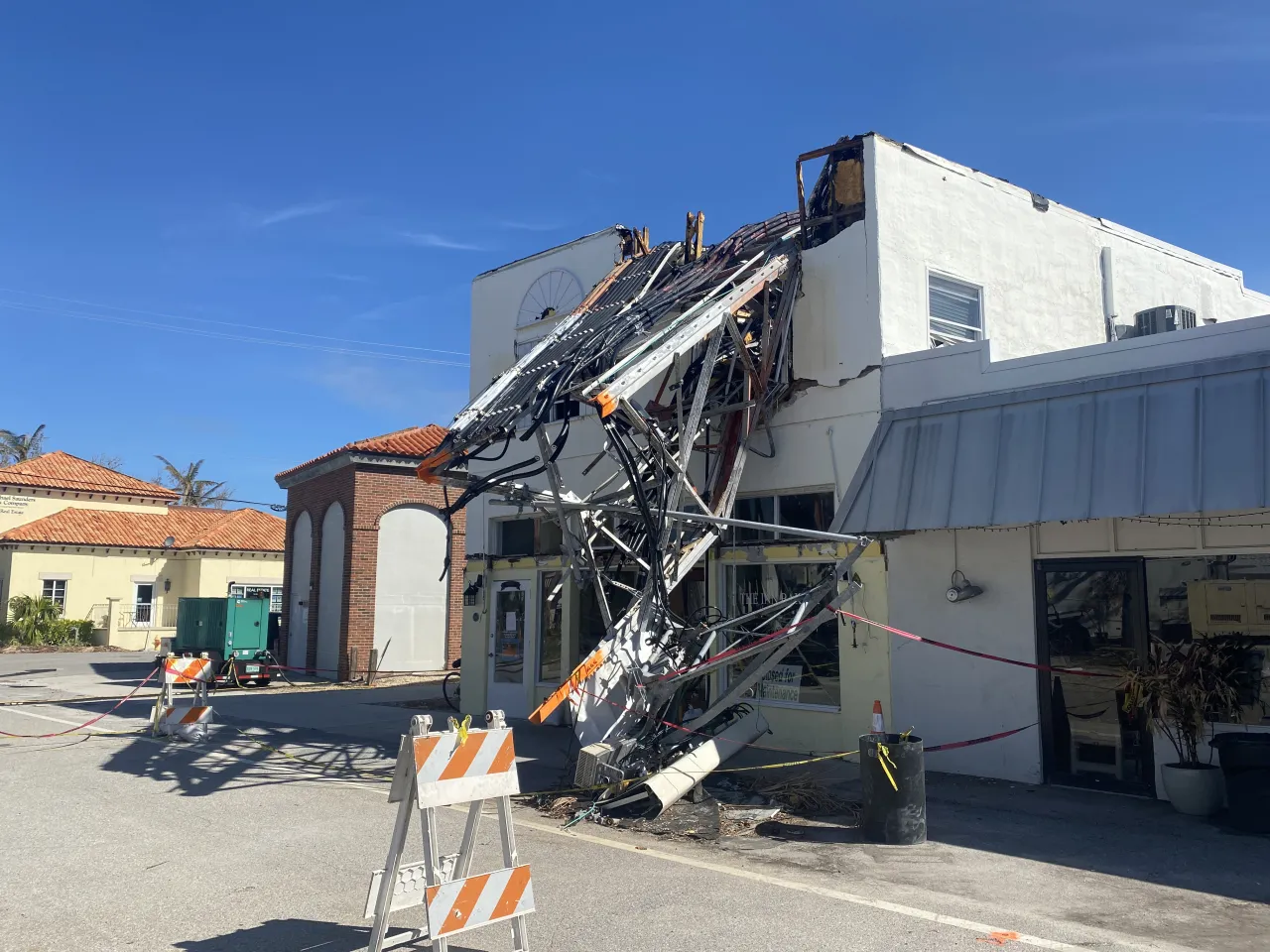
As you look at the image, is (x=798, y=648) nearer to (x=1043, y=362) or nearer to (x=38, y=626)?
(x=1043, y=362)

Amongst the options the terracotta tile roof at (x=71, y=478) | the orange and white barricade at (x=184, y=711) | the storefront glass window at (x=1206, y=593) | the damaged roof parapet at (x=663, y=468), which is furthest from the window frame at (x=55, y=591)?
the storefront glass window at (x=1206, y=593)

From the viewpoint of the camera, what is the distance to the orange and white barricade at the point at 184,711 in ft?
45.2

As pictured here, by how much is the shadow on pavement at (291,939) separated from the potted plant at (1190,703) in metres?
6.74

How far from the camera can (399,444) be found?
1025 inches

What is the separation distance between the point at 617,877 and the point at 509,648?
10.1 metres

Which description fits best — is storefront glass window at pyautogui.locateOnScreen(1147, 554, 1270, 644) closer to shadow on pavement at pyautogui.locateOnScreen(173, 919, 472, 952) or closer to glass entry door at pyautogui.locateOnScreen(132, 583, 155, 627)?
shadow on pavement at pyautogui.locateOnScreen(173, 919, 472, 952)

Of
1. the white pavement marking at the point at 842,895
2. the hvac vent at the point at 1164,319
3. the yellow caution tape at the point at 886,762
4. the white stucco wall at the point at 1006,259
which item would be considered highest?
the white stucco wall at the point at 1006,259

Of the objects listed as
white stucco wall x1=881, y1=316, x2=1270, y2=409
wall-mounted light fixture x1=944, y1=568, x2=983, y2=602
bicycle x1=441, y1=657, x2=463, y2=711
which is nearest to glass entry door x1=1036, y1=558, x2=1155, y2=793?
wall-mounted light fixture x1=944, y1=568, x2=983, y2=602

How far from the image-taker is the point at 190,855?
750 cm

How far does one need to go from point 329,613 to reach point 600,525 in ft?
52.6

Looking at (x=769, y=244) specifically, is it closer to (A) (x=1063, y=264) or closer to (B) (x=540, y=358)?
(B) (x=540, y=358)

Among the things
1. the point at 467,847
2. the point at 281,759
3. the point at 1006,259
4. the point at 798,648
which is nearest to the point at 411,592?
the point at 281,759

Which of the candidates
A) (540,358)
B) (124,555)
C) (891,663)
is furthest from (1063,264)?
(124,555)

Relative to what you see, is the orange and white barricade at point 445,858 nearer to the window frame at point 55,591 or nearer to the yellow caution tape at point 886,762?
the yellow caution tape at point 886,762
